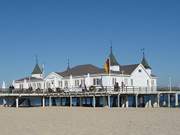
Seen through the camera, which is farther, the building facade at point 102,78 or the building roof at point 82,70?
the building roof at point 82,70

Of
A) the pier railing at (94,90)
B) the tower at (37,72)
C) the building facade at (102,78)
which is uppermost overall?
the tower at (37,72)

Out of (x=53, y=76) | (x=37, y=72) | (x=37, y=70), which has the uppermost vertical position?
(x=37, y=70)

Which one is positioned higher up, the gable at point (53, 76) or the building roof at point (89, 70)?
the building roof at point (89, 70)

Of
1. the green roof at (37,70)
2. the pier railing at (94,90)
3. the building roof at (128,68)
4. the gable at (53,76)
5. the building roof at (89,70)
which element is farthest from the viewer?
the green roof at (37,70)

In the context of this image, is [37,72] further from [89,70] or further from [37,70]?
[89,70]

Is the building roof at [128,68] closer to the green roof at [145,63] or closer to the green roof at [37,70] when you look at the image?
the green roof at [145,63]

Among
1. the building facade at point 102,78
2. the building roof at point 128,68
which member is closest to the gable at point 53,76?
the building facade at point 102,78

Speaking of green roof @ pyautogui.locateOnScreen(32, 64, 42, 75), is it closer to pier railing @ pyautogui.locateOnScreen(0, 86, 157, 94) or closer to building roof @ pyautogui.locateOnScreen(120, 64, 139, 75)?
pier railing @ pyautogui.locateOnScreen(0, 86, 157, 94)

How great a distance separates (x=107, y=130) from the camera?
18109mm

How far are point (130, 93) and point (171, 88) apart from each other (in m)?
9.82

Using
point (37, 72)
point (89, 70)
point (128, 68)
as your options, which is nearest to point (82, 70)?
point (89, 70)

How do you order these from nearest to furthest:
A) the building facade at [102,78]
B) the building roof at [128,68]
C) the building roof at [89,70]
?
the building facade at [102,78] → the building roof at [89,70] → the building roof at [128,68]

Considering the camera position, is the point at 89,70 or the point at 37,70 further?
the point at 37,70

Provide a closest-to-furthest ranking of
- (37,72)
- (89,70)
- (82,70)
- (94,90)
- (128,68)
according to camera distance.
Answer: (94,90), (89,70), (128,68), (82,70), (37,72)
